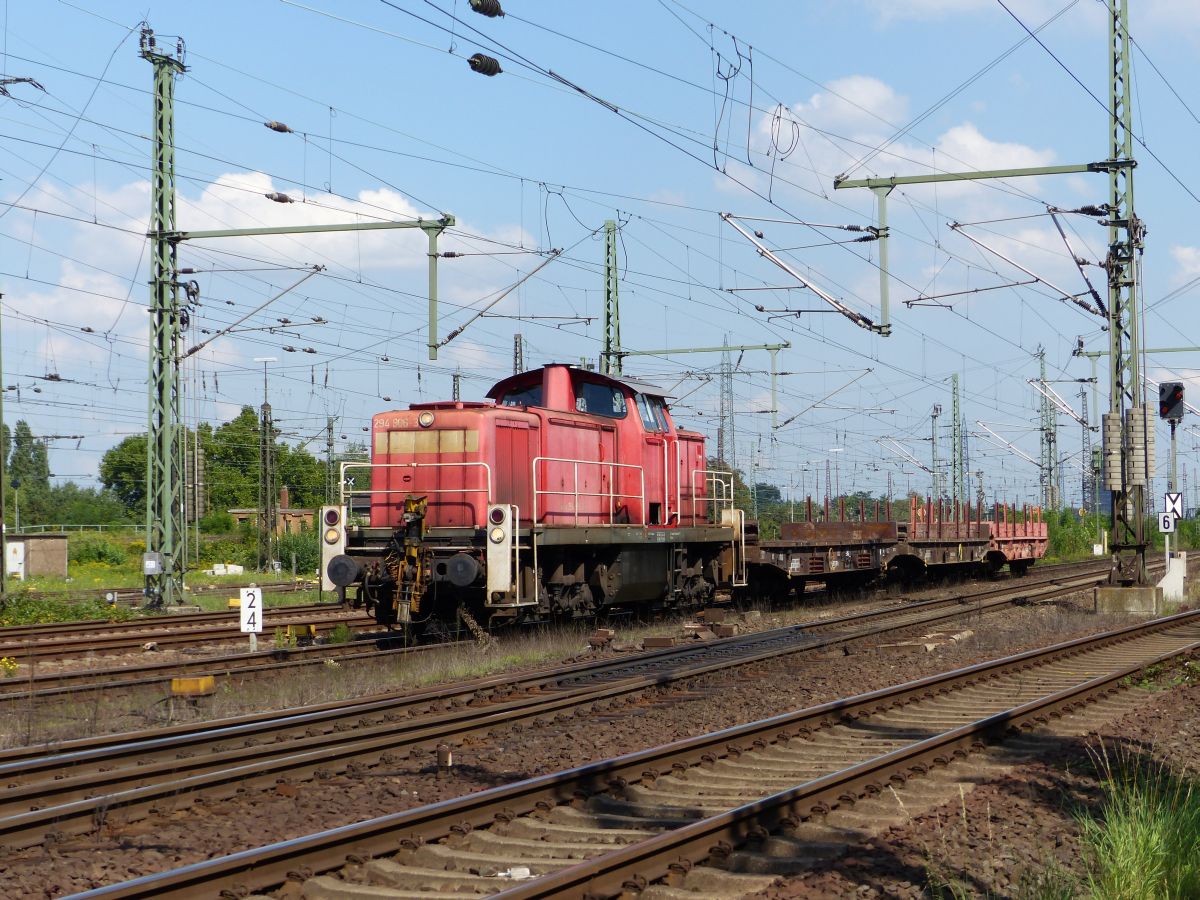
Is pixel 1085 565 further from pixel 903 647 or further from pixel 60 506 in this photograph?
pixel 60 506

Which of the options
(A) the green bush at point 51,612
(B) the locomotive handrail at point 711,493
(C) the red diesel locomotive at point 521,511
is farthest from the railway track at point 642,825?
(A) the green bush at point 51,612

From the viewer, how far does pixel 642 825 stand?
22.0ft

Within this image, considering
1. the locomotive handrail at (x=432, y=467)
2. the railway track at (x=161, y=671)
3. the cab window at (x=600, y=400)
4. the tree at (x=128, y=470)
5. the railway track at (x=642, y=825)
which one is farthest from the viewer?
the tree at (x=128, y=470)

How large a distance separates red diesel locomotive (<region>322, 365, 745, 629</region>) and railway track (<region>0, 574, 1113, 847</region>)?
250 centimetres

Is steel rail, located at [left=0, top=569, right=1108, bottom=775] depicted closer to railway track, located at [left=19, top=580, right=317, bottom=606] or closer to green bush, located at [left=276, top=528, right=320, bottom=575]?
railway track, located at [left=19, top=580, right=317, bottom=606]

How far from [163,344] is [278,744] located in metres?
16.2

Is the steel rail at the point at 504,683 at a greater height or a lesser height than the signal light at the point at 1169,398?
lesser

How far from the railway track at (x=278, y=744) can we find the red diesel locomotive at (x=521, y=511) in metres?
2.50

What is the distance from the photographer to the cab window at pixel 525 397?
17891mm

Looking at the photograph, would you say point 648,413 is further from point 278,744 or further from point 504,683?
point 278,744

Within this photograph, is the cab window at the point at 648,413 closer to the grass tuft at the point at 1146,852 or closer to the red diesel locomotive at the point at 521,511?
the red diesel locomotive at the point at 521,511

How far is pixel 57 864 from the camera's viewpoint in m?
5.96

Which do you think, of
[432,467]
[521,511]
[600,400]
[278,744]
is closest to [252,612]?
[432,467]

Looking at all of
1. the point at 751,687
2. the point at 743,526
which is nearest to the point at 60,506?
the point at 743,526
